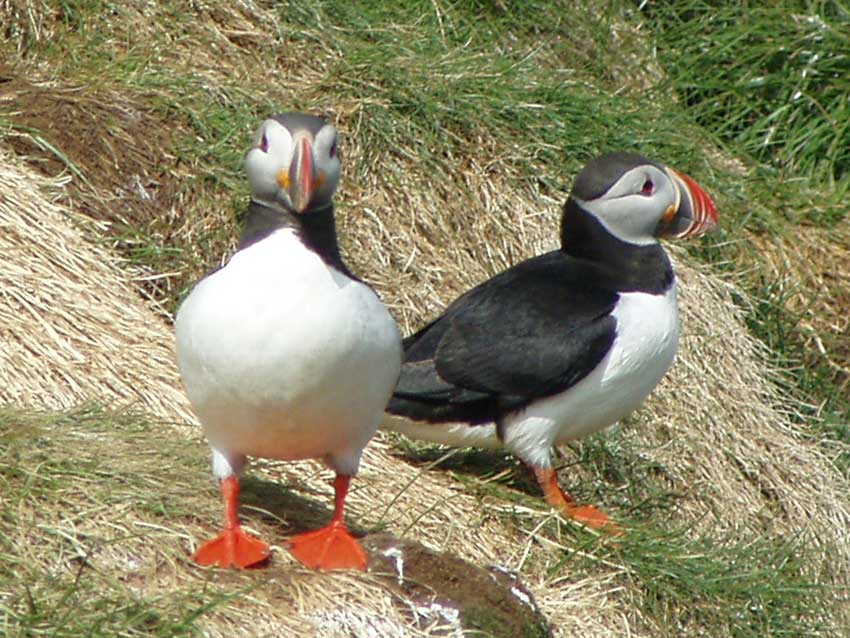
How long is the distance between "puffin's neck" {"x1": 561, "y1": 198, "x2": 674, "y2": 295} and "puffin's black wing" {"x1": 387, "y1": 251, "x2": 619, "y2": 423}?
5cm

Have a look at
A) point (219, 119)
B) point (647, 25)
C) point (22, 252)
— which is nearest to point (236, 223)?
point (219, 119)

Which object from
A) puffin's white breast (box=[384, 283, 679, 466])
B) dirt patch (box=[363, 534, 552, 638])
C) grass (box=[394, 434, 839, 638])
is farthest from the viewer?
puffin's white breast (box=[384, 283, 679, 466])

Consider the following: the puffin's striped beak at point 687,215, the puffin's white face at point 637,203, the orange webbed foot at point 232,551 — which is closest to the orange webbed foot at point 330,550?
the orange webbed foot at point 232,551

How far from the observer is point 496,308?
518 centimetres

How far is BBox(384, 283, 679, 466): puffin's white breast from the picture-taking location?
498cm

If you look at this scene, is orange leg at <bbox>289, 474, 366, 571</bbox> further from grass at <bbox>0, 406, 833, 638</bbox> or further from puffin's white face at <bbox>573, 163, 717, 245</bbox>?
puffin's white face at <bbox>573, 163, 717, 245</bbox>

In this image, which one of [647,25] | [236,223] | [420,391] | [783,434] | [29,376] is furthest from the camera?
[647,25]

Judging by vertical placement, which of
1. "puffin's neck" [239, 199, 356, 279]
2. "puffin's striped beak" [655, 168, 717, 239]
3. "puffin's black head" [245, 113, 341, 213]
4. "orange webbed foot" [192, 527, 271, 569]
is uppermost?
"puffin's black head" [245, 113, 341, 213]

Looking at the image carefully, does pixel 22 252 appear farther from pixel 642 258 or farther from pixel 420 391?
pixel 642 258

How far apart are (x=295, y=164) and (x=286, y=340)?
15.7 inches

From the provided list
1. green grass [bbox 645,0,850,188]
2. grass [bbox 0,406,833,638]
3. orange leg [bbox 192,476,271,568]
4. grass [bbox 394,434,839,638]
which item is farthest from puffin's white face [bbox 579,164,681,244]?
green grass [bbox 645,0,850,188]

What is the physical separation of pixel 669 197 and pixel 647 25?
2.71 meters

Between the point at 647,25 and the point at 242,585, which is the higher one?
the point at 242,585

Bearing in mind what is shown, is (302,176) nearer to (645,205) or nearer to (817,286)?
(645,205)
